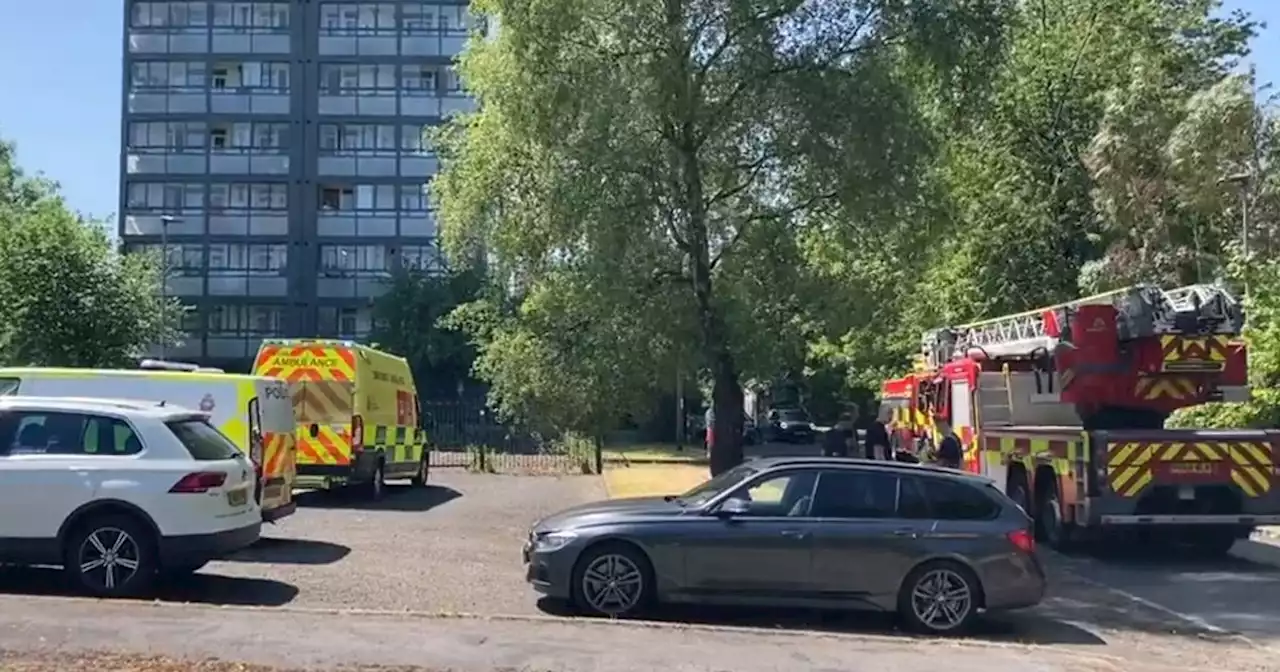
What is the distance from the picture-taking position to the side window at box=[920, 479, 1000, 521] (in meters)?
12.6

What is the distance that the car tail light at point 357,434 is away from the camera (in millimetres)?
23203

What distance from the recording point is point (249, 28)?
65.8 meters

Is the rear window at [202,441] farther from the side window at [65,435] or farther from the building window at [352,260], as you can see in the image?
the building window at [352,260]

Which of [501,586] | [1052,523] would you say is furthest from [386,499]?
[1052,523]

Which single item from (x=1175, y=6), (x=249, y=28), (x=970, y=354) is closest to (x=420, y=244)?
(x=249, y=28)

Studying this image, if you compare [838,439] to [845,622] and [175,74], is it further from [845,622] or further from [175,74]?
[175,74]

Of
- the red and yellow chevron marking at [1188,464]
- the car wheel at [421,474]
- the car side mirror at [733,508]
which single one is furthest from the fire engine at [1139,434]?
the car wheel at [421,474]

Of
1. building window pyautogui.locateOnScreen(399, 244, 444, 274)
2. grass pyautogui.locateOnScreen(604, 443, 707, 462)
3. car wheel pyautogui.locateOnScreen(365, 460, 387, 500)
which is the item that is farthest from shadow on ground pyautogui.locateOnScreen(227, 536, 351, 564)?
building window pyautogui.locateOnScreen(399, 244, 444, 274)

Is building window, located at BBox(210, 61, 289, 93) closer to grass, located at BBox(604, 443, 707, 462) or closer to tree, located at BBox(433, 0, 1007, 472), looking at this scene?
grass, located at BBox(604, 443, 707, 462)

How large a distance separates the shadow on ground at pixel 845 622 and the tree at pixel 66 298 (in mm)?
30405

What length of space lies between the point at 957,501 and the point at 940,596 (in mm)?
831

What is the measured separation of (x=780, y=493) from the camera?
12609mm

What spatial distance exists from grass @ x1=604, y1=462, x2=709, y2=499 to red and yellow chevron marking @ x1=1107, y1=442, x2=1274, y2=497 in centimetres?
862

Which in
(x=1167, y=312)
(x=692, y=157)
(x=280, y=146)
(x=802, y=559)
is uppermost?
(x=280, y=146)
